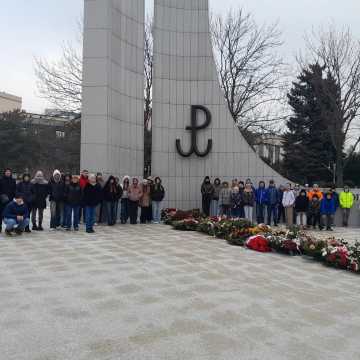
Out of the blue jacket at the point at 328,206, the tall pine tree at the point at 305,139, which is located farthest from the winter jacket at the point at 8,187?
the tall pine tree at the point at 305,139

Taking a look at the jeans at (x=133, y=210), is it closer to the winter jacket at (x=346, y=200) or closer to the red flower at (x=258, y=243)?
the red flower at (x=258, y=243)

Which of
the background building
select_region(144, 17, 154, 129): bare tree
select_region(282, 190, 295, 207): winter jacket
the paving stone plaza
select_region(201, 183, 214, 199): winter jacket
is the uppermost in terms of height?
the background building

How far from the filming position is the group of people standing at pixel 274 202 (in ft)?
48.5

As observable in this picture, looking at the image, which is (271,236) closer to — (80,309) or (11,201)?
(80,309)

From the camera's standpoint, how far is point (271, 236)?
995 centimetres

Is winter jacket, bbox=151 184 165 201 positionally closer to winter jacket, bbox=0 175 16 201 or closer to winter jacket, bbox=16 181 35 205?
winter jacket, bbox=16 181 35 205

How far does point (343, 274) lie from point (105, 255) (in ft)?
14.7

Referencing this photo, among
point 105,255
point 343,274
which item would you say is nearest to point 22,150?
point 105,255

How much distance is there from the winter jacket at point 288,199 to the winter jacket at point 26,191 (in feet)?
26.9

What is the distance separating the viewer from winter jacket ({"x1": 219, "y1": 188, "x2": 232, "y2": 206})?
14875 mm

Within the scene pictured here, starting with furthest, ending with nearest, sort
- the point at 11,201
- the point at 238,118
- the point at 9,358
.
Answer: the point at 238,118
the point at 11,201
the point at 9,358

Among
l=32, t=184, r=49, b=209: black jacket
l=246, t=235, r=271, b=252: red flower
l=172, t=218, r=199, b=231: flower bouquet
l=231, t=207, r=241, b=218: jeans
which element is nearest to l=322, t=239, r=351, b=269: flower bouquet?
l=246, t=235, r=271, b=252: red flower

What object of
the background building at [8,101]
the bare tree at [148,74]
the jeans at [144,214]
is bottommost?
the jeans at [144,214]

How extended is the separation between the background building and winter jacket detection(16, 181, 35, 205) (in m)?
69.8
